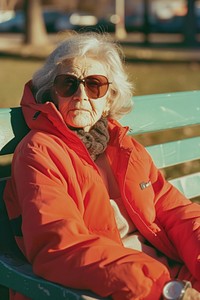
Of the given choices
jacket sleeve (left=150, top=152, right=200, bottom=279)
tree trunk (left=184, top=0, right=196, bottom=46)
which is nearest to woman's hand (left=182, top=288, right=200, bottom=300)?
jacket sleeve (left=150, top=152, right=200, bottom=279)

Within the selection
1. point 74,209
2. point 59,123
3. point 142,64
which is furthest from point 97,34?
point 142,64

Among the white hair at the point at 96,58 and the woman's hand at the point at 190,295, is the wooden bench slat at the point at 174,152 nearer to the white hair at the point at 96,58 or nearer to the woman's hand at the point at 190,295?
the white hair at the point at 96,58

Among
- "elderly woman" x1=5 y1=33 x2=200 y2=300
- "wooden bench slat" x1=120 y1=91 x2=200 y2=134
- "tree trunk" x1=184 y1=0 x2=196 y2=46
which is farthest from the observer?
"tree trunk" x1=184 y1=0 x2=196 y2=46

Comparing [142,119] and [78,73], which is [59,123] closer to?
[78,73]

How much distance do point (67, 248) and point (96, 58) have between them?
1.00 m

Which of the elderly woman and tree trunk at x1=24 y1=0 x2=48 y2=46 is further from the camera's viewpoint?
tree trunk at x1=24 y1=0 x2=48 y2=46

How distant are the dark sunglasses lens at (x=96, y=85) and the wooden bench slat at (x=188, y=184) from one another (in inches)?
39.6

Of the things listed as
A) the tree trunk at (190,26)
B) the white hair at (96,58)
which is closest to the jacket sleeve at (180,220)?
the white hair at (96,58)

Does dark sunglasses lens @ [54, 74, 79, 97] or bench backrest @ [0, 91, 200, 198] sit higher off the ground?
dark sunglasses lens @ [54, 74, 79, 97]

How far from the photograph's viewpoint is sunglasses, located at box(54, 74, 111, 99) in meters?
3.18

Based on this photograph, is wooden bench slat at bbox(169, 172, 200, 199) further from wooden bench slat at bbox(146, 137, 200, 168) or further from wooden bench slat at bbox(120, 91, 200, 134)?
wooden bench slat at bbox(120, 91, 200, 134)

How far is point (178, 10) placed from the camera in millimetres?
55062

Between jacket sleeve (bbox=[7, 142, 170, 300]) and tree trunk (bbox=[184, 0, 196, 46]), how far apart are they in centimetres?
2813

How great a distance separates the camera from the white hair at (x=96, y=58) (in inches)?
128
